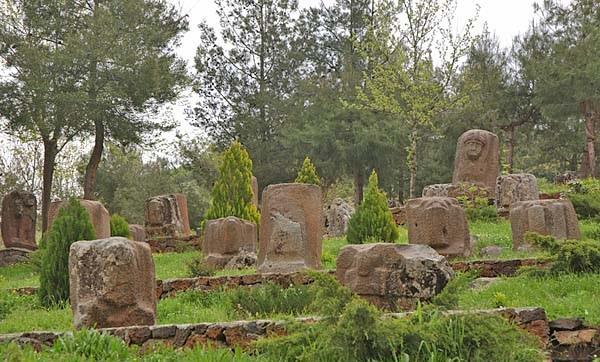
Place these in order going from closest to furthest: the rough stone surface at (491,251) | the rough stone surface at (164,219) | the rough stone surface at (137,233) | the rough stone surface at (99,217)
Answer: the rough stone surface at (491,251) < the rough stone surface at (99,217) < the rough stone surface at (137,233) < the rough stone surface at (164,219)

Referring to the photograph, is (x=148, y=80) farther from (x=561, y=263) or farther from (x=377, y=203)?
(x=561, y=263)

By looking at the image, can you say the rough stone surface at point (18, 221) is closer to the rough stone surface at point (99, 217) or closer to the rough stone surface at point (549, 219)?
the rough stone surface at point (99, 217)

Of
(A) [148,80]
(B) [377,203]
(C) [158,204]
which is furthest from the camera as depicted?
(A) [148,80]

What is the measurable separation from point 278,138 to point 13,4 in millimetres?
12282

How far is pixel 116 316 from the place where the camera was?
7957mm

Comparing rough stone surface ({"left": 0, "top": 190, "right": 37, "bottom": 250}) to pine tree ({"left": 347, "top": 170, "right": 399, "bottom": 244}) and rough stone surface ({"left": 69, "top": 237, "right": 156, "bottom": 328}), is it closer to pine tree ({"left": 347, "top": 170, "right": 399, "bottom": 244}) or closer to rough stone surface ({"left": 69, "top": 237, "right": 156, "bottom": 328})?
pine tree ({"left": 347, "top": 170, "right": 399, "bottom": 244})

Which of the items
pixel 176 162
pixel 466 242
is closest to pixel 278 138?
pixel 176 162

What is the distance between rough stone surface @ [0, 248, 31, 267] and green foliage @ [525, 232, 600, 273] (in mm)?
14218

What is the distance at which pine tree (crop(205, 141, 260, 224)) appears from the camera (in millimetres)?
20906

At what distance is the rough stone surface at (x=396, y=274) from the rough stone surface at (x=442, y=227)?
4.28 metres

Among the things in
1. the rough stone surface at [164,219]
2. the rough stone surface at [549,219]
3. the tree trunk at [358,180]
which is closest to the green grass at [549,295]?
the rough stone surface at [549,219]

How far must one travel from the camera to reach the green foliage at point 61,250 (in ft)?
36.1

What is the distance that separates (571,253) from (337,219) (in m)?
12.7

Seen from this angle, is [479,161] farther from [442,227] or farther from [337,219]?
[442,227]
